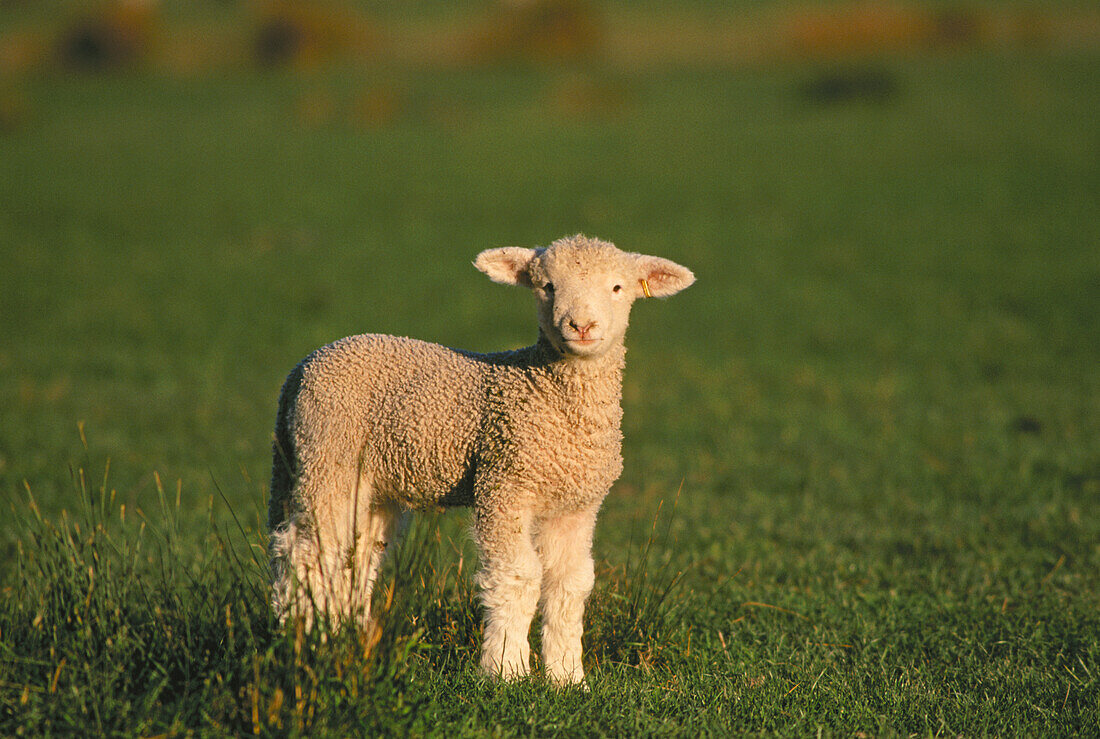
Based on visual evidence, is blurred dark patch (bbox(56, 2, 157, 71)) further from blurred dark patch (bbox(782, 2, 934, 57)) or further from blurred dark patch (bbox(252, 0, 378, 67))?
blurred dark patch (bbox(782, 2, 934, 57))

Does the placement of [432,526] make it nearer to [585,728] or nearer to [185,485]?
[585,728]

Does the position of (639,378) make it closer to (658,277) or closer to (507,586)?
(658,277)

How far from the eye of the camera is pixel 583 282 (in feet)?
14.2

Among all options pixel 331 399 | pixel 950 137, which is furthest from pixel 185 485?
pixel 950 137

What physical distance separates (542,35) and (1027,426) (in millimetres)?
34923

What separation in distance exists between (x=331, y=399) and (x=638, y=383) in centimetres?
951

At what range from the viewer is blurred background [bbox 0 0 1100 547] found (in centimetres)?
1085

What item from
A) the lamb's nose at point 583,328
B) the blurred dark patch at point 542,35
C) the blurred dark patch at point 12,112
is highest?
the blurred dark patch at point 542,35

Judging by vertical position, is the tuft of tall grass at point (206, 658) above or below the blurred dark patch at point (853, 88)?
below

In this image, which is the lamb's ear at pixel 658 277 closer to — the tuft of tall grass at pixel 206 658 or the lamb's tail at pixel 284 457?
the tuft of tall grass at pixel 206 658

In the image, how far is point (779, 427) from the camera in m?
11.8

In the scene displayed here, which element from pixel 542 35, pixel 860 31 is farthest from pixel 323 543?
pixel 542 35

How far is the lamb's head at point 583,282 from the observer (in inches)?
168

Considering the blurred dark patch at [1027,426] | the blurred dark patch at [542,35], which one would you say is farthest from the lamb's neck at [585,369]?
the blurred dark patch at [542,35]
